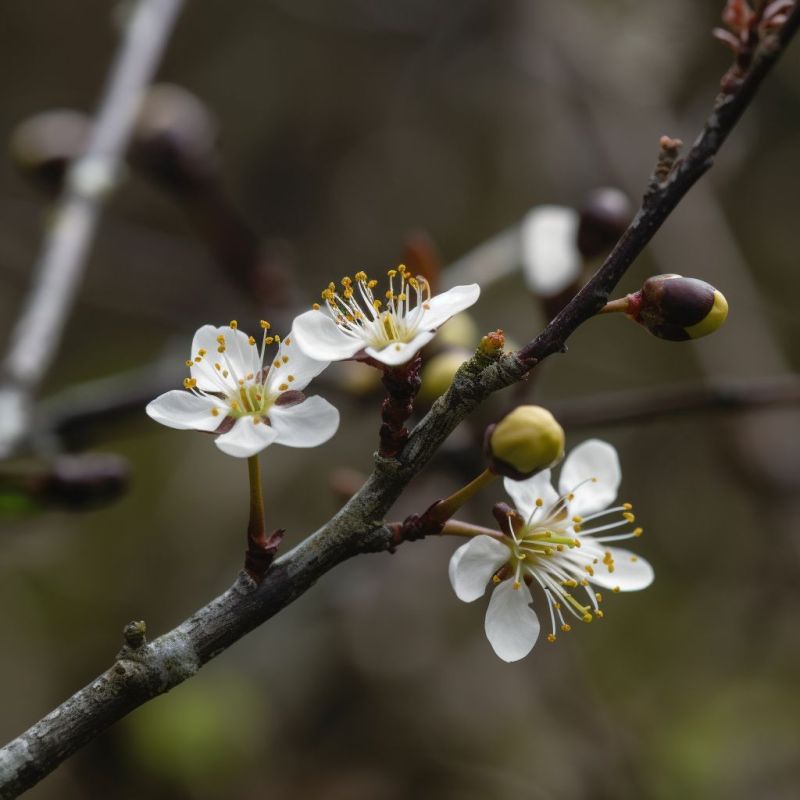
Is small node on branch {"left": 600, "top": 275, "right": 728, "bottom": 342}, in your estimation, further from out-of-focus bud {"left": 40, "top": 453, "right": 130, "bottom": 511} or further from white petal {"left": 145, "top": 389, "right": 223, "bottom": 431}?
out-of-focus bud {"left": 40, "top": 453, "right": 130, "bottom": 511}

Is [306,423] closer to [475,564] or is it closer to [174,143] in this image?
[475,564]

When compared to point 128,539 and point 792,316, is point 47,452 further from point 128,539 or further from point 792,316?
point 792,316

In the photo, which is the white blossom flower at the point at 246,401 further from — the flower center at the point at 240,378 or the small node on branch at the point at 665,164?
the small node on branch at the point at 665,164

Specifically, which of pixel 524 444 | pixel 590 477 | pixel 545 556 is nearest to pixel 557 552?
pixel 545 556

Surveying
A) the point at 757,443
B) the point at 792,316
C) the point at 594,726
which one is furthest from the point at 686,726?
the point at 792,316

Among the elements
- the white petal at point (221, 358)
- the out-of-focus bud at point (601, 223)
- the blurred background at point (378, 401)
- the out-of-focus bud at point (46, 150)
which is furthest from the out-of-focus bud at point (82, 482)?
the out-of-focus bud at point (46, 150)
